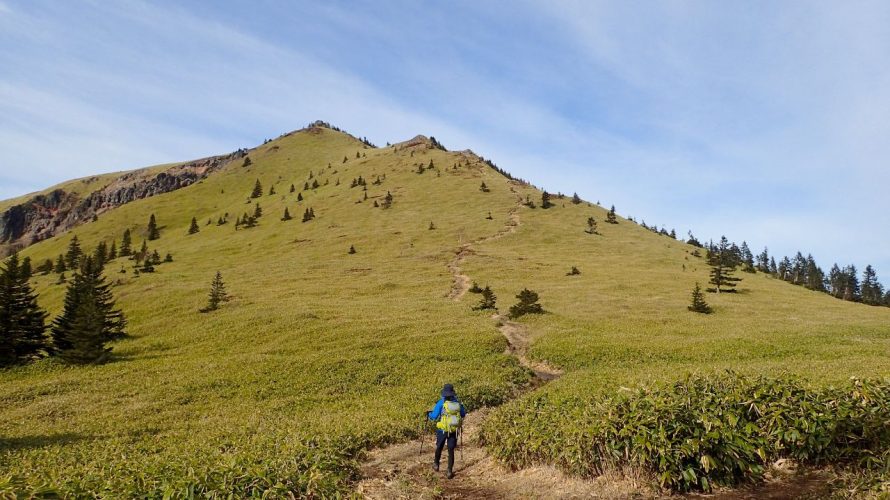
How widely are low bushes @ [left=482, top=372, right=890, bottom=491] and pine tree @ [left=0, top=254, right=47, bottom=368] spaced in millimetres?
47335

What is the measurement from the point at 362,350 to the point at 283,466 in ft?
87.4

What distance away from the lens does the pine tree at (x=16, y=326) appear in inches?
1615

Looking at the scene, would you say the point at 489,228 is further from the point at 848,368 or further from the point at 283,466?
the point at 283,466

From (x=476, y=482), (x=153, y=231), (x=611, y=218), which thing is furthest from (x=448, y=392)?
(x=153, y=231)

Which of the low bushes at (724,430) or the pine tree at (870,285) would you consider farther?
the pine tree at (870,285)

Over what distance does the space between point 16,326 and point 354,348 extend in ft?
94.3

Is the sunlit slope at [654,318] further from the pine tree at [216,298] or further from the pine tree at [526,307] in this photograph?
the pine tree at [216,298]

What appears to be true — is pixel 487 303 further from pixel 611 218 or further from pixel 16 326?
pixel 611 218

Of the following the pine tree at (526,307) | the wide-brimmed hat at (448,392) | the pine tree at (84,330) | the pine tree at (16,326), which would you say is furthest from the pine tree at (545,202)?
the wide-brimmed hat at (448,392)

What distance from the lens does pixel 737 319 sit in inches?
2061

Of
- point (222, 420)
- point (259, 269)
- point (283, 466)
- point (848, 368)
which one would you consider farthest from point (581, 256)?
point (283, 466)

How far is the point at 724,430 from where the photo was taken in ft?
41.3

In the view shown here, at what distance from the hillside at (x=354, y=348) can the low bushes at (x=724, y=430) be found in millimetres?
4599

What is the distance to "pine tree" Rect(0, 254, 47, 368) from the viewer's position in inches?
1615
